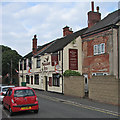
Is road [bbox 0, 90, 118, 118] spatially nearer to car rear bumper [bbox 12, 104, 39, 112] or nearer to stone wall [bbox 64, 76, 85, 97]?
car rear bumper [bbox 12, 104, 39, 112]

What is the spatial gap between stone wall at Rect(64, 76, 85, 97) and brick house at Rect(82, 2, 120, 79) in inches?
116

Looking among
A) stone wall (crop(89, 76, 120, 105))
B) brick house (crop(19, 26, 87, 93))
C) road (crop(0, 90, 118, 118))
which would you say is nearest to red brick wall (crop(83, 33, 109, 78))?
brick house (crop(19, 26, 87, 93))

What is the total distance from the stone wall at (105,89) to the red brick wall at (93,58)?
161 inches

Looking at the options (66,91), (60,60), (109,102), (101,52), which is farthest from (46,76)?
(109,102)

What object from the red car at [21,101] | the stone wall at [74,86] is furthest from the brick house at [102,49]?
the red car at [21,101]

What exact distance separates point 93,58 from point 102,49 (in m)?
1.81

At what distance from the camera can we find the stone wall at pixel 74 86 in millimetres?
18656

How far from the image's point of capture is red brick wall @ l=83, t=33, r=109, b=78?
66.2 ft

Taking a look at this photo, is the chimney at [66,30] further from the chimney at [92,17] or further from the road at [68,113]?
the road at [68,113]

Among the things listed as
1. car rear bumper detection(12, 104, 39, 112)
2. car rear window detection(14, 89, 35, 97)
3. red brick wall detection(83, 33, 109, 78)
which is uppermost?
red brick wall detection(83, 33, 109, 78)

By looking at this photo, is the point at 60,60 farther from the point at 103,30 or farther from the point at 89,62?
the point at 103,30

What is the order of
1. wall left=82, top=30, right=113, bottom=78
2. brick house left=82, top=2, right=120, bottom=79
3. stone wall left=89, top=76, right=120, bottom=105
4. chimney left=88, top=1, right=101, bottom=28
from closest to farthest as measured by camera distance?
stone wall left=89, top=76, right=120, bottom=105, brick house left=82, top=2, right=120, bottom=79, wall left=82, top=30, right=113, bottom=78, chimney left=88, top=1, right=101, bottom=28

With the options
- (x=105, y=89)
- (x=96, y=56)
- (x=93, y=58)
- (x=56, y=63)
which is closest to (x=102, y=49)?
(x=96, y=56)

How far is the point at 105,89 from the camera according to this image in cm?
1525
